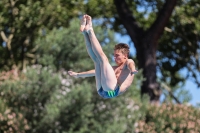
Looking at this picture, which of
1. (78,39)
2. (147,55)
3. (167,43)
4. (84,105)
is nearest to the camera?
(84,105)

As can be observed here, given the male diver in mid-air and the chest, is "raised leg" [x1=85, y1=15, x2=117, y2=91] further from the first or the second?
the chest

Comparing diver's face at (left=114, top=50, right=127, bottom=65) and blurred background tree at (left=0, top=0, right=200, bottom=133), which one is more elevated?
diver's face at (left=114, top=50, right=127, bottom=65)

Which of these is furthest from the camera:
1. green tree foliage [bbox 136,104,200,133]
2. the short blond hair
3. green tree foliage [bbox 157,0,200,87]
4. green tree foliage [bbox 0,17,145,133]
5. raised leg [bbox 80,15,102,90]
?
green tree foliage [bbox 157,0,200,87]

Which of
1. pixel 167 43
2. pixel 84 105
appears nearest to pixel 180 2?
pixel 167 43

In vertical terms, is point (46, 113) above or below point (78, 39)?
below

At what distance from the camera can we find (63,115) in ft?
66.6

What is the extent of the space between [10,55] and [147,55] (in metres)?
6.41

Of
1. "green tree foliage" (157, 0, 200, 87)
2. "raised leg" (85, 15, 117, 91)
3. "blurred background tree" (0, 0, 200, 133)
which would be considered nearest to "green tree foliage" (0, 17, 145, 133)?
"blurred background tree" (0, 0, 200, 133)

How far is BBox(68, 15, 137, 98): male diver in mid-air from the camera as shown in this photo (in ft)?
27.3

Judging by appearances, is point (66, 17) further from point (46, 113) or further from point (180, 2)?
point (46, 113)

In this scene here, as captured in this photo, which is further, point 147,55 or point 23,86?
point 147,55

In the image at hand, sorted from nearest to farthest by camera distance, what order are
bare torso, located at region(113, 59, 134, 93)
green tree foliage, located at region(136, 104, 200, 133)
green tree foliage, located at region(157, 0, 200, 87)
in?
1. bare torso, located at region(113, 59, 134, 93)
2. green tree foliage, located at region(136, 104, 200, 133)
3. green tree foliage, located at region(157, 0, 200, 87)

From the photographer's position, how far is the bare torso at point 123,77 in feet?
28.5

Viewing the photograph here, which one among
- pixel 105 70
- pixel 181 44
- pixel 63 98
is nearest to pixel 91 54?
pixel 105 70
